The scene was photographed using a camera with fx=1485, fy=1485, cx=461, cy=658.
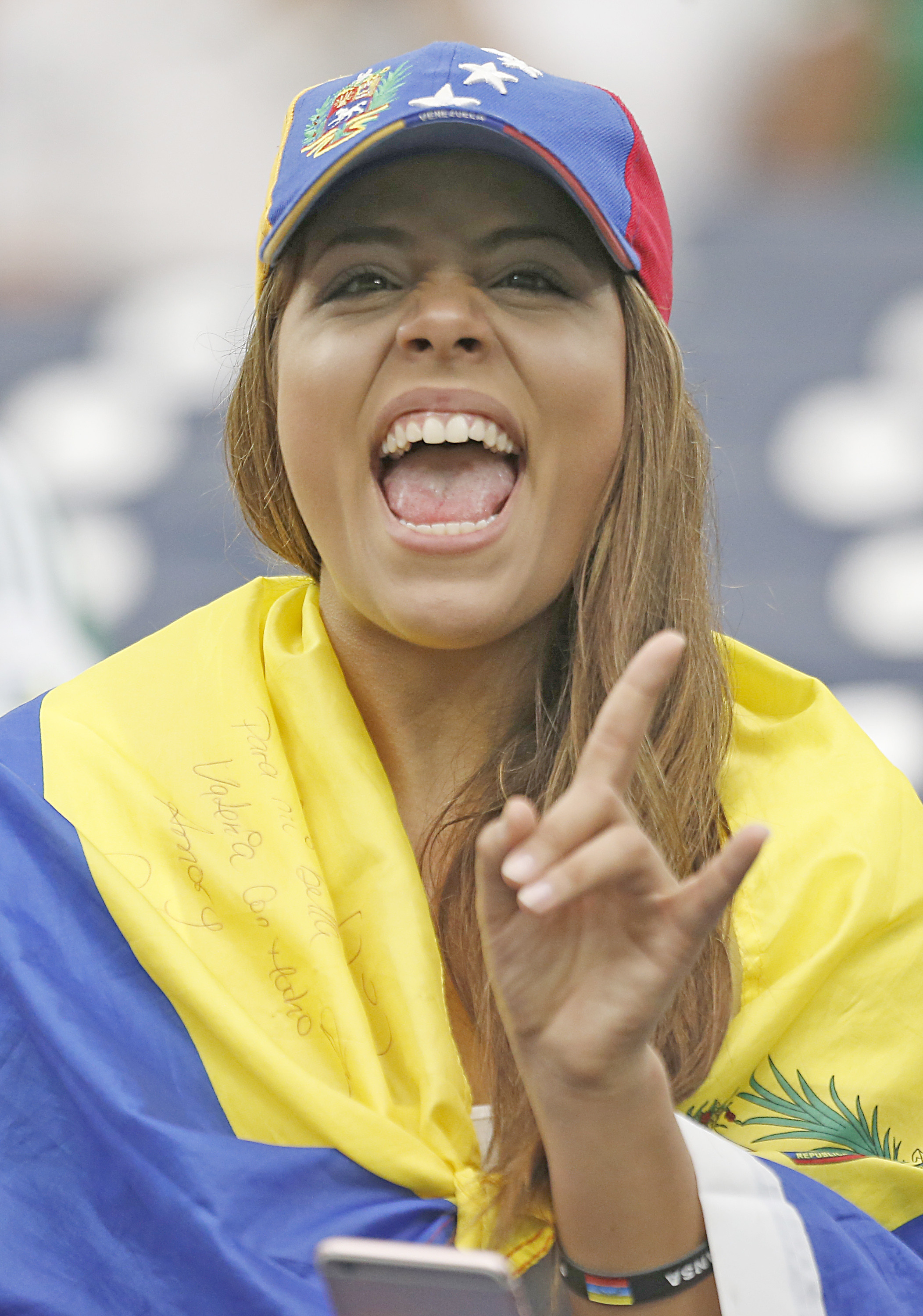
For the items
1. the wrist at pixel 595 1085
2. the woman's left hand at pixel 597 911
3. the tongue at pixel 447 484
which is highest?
the tongue at pixel 447 484

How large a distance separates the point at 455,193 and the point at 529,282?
0.11 m

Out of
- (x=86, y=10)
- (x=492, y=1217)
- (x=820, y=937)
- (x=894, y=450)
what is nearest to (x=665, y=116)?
(x=894, y=450)

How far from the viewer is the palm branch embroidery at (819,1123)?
130 cm

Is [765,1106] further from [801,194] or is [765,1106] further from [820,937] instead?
[801,194]

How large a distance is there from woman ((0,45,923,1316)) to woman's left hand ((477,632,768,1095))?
96 millimetres

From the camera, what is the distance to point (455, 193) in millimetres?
1358

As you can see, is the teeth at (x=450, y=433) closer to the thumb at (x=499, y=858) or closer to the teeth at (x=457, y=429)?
the teeth at (x=457, y=429)

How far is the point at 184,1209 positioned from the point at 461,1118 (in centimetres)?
24

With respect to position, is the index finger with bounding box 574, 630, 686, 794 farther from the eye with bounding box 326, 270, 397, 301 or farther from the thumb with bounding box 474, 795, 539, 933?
the eye with bounding box 326, 270, 397, 301

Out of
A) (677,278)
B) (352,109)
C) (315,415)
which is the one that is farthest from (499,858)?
(677,278)

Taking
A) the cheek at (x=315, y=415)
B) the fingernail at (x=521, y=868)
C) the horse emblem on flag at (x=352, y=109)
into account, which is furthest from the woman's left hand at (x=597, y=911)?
the horse emblem on flag at (x=352, y=109)

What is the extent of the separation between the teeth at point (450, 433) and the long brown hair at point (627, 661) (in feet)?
0.44

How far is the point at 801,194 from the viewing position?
11.9 feet

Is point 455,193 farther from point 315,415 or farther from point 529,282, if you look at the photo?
point 315,415
